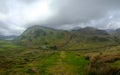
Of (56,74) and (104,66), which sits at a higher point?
(104,66)

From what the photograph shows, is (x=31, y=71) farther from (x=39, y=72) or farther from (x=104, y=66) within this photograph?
(x=104, y=66)

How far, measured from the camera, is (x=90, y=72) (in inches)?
2539

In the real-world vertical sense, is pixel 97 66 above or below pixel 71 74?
above

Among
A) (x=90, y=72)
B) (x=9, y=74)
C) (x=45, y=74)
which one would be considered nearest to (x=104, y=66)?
(x=90, y=72)

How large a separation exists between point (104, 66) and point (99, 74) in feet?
10.2

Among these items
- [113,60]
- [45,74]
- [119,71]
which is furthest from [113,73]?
[45,74]

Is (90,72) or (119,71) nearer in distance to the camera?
(119,71)

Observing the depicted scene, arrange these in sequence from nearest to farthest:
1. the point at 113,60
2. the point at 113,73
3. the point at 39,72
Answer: the point at 113,73 → the point at 113,60 → the point at 39,72

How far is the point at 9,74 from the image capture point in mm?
91562

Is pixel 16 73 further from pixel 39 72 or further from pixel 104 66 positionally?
pixel 104 66

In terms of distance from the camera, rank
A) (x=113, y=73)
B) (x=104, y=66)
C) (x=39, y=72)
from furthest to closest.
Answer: (x=39, y=72) < (x=104, y=66) < (x=113, y=73)

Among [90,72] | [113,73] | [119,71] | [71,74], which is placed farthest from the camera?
[71,74]

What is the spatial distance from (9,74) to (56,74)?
992 inches

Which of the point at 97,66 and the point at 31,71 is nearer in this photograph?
the point at 97,66
